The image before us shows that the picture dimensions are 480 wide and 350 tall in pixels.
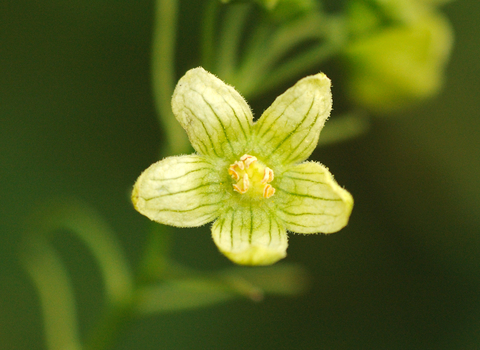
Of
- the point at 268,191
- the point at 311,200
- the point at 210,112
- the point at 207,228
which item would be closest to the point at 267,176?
the point at 268,191

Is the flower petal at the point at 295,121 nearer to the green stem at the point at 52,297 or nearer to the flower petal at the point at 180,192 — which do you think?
the flower petal at the point at 180,192

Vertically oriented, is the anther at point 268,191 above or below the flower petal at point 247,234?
above

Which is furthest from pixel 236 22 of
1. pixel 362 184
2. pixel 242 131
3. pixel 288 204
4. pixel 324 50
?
pixel 362 184

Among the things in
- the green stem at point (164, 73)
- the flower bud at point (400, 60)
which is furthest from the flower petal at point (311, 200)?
the flower bud at point (400, 60)

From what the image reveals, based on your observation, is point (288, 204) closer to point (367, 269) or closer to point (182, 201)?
point (182, 201)

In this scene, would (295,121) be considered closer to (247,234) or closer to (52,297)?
(247,234)

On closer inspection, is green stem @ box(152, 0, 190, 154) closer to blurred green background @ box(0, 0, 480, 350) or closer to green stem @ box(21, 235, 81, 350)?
green stem @ box(21, 235, 81, 350)

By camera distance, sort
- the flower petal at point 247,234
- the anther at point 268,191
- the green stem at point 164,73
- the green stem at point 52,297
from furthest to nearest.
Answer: the green stem at point 52,297, the green stem at point 164,73, the anther at point 268,191, the flower petal at point 247,234
